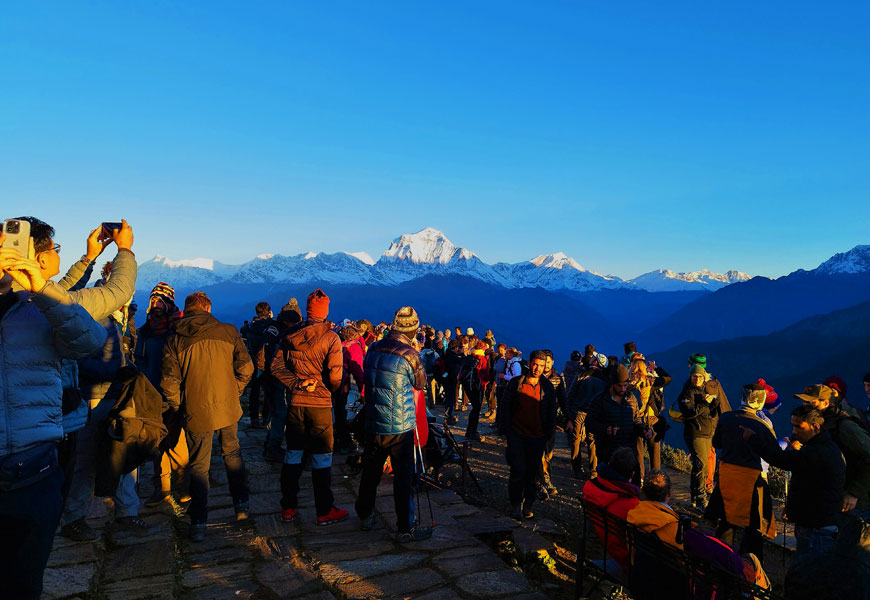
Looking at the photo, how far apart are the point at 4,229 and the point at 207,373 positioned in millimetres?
2407

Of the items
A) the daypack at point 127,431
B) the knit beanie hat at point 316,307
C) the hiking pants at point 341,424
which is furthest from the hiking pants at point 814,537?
the hiking pants at point 341,424

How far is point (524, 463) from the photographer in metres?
5.51

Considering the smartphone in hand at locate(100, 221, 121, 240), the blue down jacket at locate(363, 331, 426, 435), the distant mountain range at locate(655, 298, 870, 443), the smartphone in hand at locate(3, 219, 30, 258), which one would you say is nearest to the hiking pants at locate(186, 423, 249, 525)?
the blue down jacket at locate(363, 331, 426, 435)

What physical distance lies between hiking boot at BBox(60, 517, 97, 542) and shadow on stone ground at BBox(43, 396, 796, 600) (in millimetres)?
47

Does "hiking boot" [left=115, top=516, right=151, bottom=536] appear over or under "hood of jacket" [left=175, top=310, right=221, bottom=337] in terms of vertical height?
under

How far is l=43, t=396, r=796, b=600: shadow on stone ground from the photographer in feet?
10.5

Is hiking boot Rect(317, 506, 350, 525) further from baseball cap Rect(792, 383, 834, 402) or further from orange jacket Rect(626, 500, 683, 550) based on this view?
baseball cap Rect(792, 383, 834, 402)

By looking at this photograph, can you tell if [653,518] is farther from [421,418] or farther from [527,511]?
[421,418]

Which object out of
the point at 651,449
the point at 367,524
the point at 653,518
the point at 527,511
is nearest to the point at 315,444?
the point at 367,524

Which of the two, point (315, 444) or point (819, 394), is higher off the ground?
point (819, 394)

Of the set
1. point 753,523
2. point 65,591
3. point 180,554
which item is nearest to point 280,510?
point 180,554

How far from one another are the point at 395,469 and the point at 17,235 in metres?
3.00

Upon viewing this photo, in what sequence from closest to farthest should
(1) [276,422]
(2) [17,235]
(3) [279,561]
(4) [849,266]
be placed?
(2) [17,235] < (3) [279,561] < (1) [276,422] < (4) [849,266]

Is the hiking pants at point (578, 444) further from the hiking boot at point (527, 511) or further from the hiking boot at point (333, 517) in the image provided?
the hiking boot at point (333, 517)
